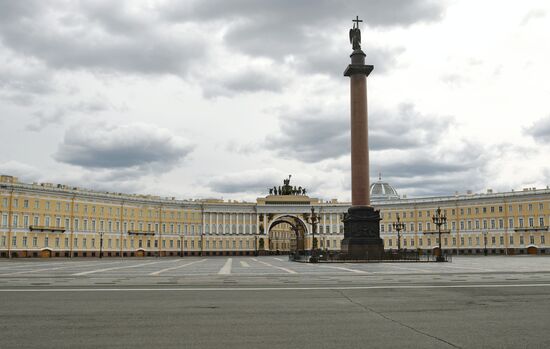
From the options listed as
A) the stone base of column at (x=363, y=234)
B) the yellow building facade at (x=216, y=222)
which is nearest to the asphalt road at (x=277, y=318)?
the stone base of column at (x=363, y=234)

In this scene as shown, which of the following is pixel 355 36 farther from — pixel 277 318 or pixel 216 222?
pixel 216 222

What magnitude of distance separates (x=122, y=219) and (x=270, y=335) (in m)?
105

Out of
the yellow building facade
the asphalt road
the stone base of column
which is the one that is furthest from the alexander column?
the yellow building facade

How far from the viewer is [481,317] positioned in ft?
41.5

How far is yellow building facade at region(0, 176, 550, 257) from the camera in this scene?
92.2 m

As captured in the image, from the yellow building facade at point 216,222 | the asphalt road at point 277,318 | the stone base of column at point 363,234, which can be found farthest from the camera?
the yellow building facade at point 216,222

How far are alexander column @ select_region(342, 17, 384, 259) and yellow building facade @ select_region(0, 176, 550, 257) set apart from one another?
5055 centimetres

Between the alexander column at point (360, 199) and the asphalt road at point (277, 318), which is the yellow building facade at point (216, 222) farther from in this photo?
the asphalt road at point (277, 318)

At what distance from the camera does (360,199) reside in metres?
54.2

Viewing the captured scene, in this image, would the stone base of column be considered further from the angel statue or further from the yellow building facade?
the yellow building facade

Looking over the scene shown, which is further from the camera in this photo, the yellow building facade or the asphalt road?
the yellow building facade

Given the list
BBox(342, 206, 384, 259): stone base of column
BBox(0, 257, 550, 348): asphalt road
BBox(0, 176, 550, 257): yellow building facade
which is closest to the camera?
BBox(0, 257, 550, 348): asphalt road

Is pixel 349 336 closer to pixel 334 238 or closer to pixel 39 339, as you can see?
pixel 39 339

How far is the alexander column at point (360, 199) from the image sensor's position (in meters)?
53.6
